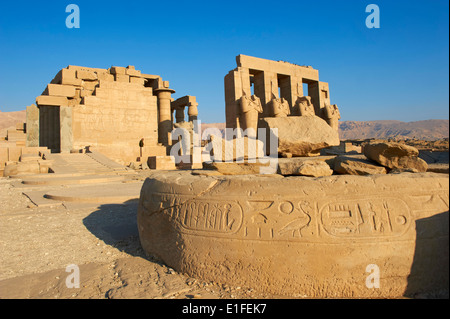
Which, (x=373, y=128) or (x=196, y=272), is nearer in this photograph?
(x=196, y=272)

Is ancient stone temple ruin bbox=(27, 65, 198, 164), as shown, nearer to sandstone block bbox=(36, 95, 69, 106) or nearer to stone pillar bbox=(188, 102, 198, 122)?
sandstone block bbox=(36, 95, 69, 106)

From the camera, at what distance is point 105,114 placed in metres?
14.1

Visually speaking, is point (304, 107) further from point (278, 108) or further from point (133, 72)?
point (133, 72)

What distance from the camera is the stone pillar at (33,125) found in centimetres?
1488

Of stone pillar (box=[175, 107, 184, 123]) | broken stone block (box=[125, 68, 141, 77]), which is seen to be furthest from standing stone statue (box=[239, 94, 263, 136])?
stone pillar (box=[175, 107, 184, 123])

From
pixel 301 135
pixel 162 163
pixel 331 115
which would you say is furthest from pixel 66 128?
pixel 301 135

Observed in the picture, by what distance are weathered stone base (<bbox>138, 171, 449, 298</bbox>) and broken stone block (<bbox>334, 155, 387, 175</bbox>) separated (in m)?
0.82

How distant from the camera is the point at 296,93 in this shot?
1113cm

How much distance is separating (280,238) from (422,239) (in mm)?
924

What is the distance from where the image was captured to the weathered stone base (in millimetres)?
1923

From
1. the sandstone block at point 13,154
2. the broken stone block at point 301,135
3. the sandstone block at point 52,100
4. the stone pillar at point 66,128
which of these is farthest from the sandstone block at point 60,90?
→ the broken stone block at point 301,135
